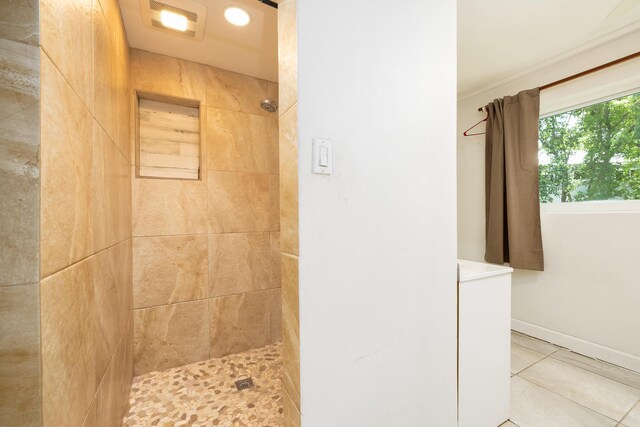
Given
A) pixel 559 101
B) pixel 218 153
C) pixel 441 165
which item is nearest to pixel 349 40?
pixel 441 165

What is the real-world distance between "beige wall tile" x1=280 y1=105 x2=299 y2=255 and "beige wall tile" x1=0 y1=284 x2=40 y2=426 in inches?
22.3

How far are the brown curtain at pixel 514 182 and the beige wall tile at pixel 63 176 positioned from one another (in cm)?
279

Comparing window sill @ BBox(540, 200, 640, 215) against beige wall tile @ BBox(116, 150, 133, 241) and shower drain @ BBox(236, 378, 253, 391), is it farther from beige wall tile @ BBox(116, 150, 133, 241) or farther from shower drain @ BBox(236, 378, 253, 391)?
beige wall tile @ BBox(116, 150, 133, 241)

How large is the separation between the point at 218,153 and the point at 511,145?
2.47 meters

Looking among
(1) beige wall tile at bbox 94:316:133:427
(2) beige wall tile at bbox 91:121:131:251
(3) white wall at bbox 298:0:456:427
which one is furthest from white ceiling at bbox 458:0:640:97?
(1) beige wall tile at bbox 94:316:133:427

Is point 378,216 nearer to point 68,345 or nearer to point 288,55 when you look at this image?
point 288,55

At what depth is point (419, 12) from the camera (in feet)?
3.20

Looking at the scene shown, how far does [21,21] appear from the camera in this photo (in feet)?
1.69

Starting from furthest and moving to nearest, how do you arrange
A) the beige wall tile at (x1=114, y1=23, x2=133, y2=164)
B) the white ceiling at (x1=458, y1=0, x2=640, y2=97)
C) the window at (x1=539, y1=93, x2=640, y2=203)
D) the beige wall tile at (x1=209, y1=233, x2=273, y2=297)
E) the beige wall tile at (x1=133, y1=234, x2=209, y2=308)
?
the beige wall tile at (x1=209, y1=233, x2=273, y2=297), the window at (x1=539, y1=93, x2=640, y2=203), the beige wall tile at (x1=133, y1=234, x2=209, y2=308), the white ceiling at (x1=458, y1=0, x2=640, y2=97), the beige wall tile at (x1=114, y1=23, x2=133, y2=164)

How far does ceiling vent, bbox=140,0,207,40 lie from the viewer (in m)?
1.30

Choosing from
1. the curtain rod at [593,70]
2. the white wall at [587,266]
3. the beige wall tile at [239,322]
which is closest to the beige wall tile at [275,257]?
the beige wall tile at [239,322]

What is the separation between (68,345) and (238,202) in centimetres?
138

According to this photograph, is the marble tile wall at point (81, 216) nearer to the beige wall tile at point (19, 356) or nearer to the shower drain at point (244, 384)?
the beige wall tile at point (19, 356)

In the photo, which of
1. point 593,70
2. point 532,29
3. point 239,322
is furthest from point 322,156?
point 593,70
